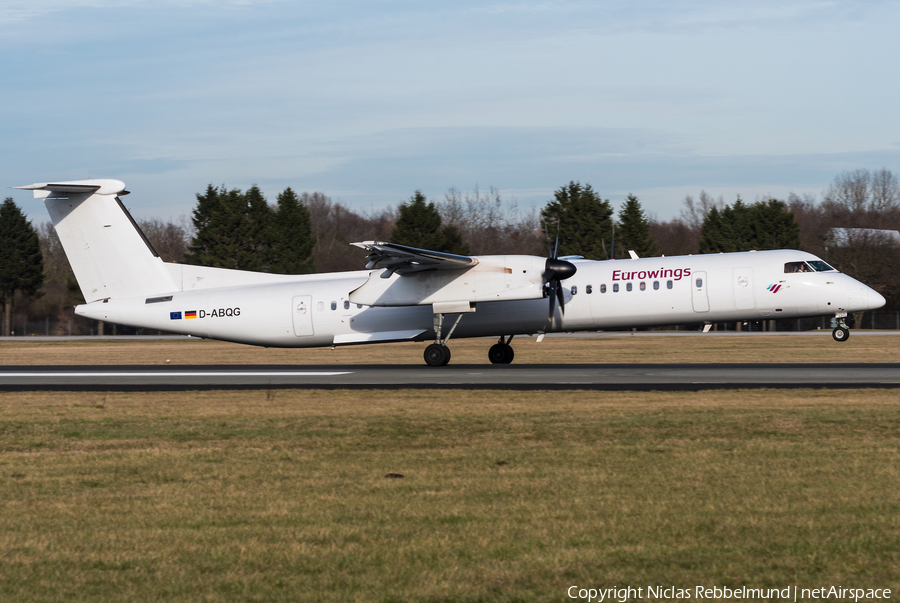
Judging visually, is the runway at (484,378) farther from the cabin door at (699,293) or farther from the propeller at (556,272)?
the propeller at (556,272)

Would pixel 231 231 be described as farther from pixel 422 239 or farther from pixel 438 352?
pixel 438 352

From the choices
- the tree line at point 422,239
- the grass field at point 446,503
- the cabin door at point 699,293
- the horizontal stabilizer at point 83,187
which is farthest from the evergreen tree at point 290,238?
the grass field at point 446,503

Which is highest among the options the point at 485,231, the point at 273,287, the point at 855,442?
the point at 485,231

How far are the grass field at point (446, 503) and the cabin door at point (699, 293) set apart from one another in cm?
1034

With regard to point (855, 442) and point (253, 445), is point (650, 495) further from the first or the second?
point (253, 445)

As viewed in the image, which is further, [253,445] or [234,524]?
[253,445]

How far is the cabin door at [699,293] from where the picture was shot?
25047 millimetres

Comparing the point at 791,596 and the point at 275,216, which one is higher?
the point at 275,216

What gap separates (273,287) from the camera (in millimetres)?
27625

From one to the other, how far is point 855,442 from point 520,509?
6.14 meters

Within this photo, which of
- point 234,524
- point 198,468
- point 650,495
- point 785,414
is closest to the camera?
point 234,524

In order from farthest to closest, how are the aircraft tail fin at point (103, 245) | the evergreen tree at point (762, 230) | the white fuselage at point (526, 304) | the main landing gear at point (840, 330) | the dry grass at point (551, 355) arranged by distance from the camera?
the evergreen tree at point (762, 230) < the dry grass at point (551, 355) < the aircraft tail fin at point (103, 245) < the main landing gear at point (840, 330) < the white fuselage at point (526, 304)

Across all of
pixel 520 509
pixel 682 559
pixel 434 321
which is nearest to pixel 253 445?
pixel 520 509

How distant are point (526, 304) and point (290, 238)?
203 feet
